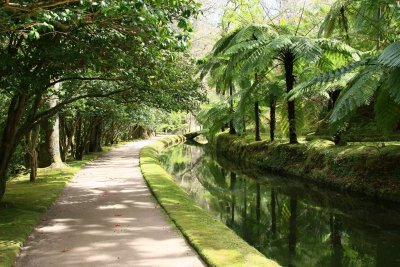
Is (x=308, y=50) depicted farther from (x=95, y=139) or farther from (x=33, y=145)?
(x=95, y=139)

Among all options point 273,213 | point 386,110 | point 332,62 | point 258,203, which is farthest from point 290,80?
point 386,110

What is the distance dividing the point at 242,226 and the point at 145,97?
379cm

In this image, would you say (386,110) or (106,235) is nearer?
(106,235)

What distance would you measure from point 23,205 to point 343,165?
782cm

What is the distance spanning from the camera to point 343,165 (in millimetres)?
10633

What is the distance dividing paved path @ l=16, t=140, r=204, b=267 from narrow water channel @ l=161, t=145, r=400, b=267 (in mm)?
1599

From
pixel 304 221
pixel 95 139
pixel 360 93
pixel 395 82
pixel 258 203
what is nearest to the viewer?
pixel 395 82

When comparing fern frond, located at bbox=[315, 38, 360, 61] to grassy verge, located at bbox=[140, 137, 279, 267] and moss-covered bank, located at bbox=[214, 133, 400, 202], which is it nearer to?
moss-covered bank, located at bbox=[214, 133, 400, 202]

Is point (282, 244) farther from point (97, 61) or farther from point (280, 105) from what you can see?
point (280, 105)

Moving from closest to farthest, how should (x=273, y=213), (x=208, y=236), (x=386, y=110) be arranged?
(x=208, y=236) < (x=386, y=110) < (x=273, y=213)

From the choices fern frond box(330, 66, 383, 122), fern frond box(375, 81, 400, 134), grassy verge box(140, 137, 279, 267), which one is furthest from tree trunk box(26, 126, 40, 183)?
fern frond box(375, 81, 400, 134)

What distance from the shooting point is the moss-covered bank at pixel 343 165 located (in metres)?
9.12

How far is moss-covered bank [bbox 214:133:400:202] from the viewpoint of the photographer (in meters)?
9.12

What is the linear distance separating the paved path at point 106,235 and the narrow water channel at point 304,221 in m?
1.60
